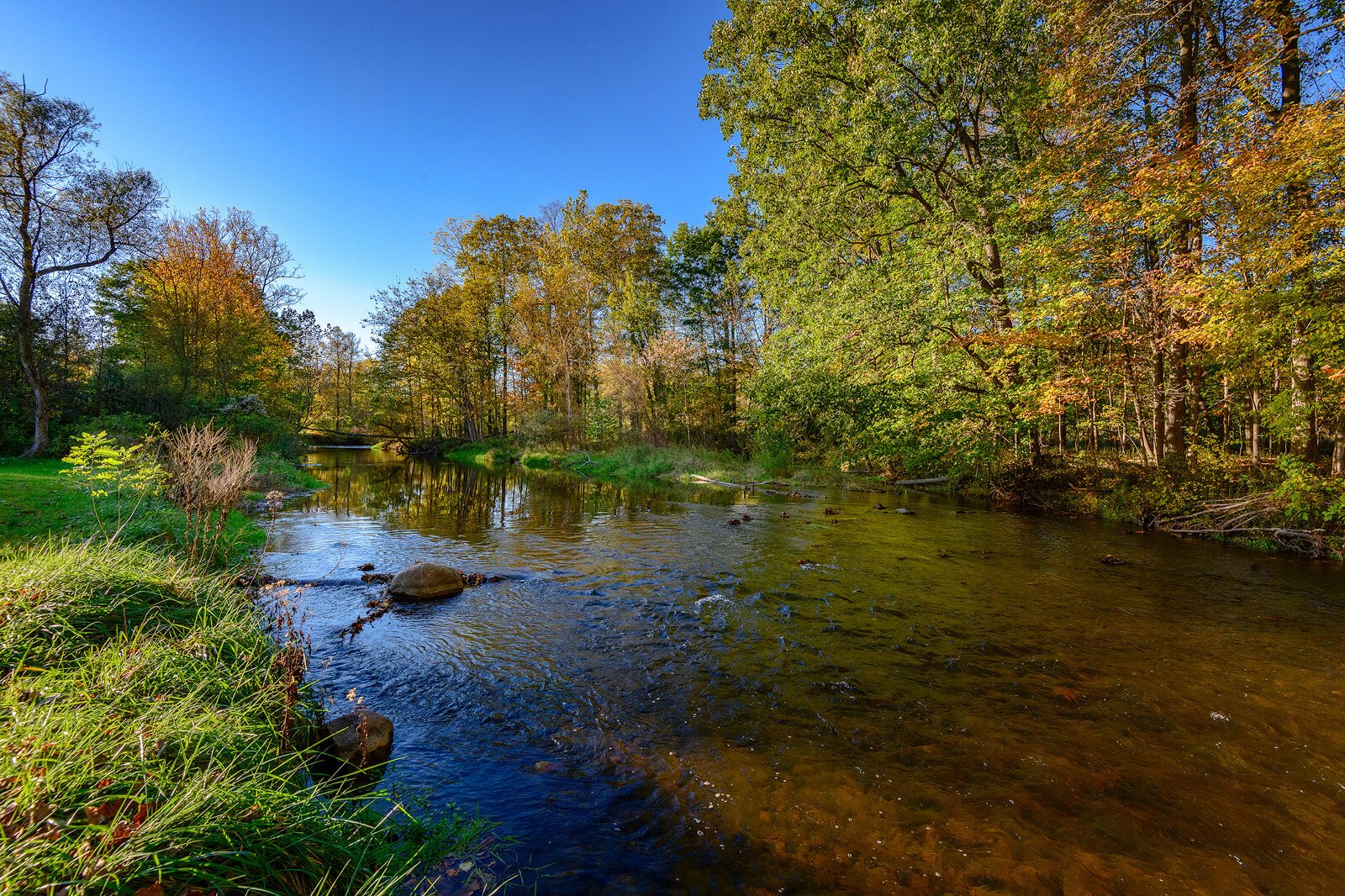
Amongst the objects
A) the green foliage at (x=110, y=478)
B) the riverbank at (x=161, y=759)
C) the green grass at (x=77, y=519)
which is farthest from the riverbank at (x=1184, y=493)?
the green foliage at (x=110, y=478)

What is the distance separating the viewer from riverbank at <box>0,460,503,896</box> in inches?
63.0

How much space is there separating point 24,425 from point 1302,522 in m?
30.9

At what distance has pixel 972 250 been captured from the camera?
12.9 metres

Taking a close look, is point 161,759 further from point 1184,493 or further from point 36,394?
point 36,394

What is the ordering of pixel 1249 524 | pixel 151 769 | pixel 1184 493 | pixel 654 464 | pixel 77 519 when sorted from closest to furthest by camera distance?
pixel 151 769 → pixel 77 519 → pixel 1249 524 → pixel 1184 493 → pixel 654 464

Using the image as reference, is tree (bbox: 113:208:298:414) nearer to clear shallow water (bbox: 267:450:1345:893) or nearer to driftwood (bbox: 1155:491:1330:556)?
clear shallow water (bbox: 267:450:1345:893)

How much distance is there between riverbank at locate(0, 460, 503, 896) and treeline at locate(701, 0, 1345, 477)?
503 inches

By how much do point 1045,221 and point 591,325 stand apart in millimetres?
23236

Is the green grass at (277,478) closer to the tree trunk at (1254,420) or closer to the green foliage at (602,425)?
the green foliage at (602,425)

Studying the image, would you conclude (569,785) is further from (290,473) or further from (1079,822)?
(290,473)

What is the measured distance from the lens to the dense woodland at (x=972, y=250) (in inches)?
337

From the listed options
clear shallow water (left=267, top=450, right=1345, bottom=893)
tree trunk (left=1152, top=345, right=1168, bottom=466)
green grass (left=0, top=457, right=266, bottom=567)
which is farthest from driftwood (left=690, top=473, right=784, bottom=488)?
green grass (left=0, top=457, right=266, bottom=567)

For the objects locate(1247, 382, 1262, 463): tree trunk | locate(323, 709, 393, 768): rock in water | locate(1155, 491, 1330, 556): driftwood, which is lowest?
locate(323, 709, 393, 768): rock in water

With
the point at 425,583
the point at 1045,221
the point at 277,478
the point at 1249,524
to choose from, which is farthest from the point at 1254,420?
the point at 277,478
